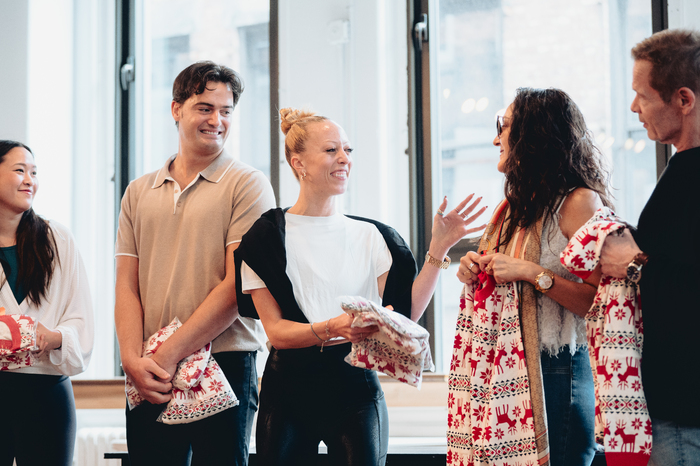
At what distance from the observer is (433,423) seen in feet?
9.20

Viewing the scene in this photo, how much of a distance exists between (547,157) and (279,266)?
821mm

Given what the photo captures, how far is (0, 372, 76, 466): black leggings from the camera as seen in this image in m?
2.06

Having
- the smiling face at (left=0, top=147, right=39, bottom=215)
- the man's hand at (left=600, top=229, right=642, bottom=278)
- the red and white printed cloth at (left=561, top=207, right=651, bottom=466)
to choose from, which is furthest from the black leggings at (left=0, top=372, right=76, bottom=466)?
the man's hand at (left=600, top=229, right=642, bottom=278)

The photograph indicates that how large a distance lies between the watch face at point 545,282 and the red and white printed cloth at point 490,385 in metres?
0.07

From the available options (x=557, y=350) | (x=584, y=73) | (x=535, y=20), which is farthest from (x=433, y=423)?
(x=535, y=20)

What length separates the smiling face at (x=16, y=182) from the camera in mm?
2244

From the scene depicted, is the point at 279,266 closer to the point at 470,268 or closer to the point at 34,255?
the point at 470,268

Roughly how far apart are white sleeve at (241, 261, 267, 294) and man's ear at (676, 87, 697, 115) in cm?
118

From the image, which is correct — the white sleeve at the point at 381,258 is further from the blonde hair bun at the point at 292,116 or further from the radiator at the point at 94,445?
the radiator at the point at 94,445

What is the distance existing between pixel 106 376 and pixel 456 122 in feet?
7.89

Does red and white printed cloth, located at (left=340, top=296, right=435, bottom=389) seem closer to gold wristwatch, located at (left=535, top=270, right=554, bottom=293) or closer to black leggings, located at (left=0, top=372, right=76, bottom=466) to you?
gold wristwatch, located at (left=535, top=270, right=554, bottom=293)

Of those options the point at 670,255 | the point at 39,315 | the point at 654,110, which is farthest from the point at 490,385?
the point at 39,315

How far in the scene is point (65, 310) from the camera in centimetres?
226

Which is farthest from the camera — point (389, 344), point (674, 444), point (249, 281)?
point (249, 281)
